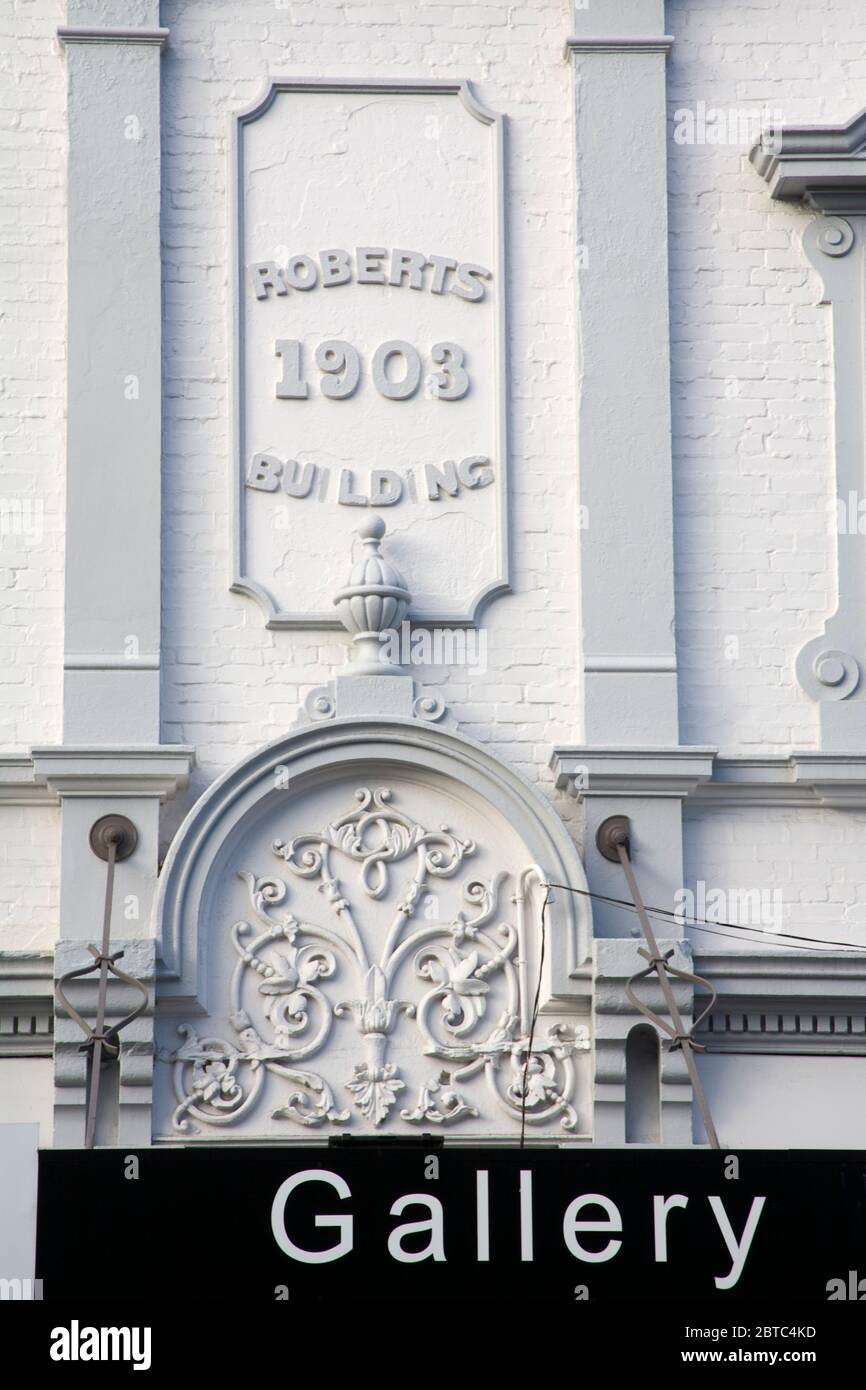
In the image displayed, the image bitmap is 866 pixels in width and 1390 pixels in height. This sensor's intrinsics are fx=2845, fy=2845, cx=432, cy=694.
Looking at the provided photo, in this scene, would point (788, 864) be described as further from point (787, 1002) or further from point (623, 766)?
point (623, 766)

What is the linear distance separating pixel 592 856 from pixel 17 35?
16.4 ft

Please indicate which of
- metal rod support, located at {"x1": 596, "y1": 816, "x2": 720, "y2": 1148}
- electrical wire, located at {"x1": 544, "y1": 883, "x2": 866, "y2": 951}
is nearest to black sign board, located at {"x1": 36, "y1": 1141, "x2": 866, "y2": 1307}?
metal rod support, located at {"x1": 596, "y1": 816, "x2": 720, "y2": 1148}

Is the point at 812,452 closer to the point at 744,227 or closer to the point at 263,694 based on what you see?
the point at 744,227

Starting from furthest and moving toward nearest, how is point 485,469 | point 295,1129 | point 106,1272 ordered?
point 485,469 < point 295,1129 < point 106,1272

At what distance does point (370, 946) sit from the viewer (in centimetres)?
1305

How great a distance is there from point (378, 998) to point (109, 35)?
492 cm

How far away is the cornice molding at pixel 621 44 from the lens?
14.1 meters

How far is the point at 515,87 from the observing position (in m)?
14.2

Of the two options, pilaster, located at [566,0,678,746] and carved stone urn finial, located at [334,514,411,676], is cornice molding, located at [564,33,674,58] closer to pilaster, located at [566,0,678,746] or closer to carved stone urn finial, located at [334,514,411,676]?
pilaster, located at [566,0,678,746]

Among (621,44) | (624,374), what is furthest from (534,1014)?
(621,44)

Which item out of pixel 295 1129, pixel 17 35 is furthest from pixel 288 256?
pixel 295 1129

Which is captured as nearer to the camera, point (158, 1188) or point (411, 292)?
point (158, 1188)

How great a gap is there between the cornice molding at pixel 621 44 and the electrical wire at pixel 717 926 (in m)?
4.23

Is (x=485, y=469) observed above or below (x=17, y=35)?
below
